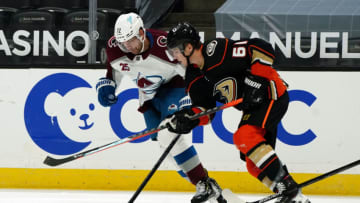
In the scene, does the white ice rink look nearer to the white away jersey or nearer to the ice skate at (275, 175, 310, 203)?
the white away jersey

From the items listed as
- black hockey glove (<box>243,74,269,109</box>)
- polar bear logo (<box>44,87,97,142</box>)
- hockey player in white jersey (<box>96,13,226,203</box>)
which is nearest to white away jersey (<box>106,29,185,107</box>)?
hockey player in white jersey (<box>96,13,226,203</box>)

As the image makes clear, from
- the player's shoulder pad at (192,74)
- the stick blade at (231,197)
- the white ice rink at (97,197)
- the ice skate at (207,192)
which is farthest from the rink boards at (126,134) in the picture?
the player's shoulder pad at (192,74)

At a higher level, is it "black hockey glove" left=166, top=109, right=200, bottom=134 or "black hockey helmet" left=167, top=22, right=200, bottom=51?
"black hockey helmet" left=167, top=22, right=200, bottom=51

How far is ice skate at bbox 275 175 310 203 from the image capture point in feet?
9.89

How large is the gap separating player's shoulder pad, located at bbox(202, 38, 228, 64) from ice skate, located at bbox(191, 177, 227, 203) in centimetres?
77

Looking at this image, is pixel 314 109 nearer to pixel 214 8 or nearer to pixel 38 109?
pixel 214 8

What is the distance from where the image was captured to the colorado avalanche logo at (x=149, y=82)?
3752 mm

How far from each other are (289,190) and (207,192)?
669mm

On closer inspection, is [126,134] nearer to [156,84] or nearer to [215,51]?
[156,84]

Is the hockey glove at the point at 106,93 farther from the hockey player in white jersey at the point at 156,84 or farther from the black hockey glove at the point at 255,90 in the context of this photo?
the black hockey glove at the point at 255,90

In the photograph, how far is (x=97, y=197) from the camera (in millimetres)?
4355

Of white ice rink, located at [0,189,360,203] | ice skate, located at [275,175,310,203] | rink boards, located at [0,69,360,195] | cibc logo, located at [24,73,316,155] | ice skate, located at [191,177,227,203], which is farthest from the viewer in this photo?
cibc logo, located at [24,73,316,155]

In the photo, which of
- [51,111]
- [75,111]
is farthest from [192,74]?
[51,111]

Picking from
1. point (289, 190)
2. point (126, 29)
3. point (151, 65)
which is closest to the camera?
point (289, 190)
